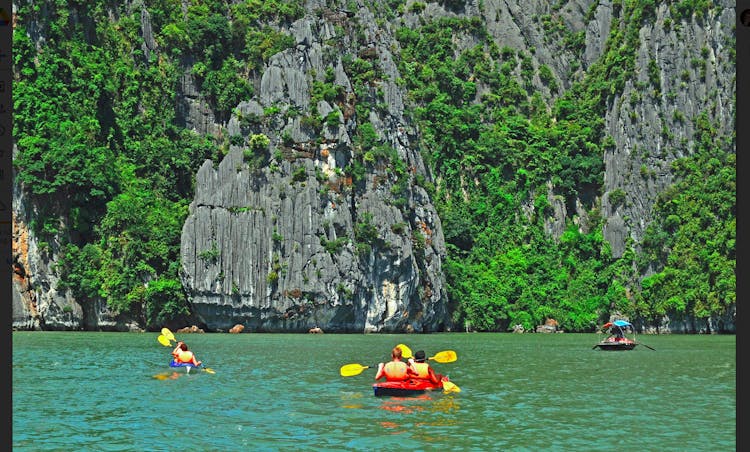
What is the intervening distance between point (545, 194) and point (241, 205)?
143 feet

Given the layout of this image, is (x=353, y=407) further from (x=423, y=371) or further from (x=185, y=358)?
(x=185, y=358)

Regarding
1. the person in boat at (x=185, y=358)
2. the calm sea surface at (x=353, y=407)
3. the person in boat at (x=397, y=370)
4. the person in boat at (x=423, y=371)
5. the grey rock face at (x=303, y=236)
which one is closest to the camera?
the calm sea surface at (x=353, y=407)

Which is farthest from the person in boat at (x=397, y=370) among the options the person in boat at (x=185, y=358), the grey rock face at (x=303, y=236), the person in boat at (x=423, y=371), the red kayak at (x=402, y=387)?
the grey rock face at (x=303, y=236)

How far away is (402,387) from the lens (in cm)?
2588

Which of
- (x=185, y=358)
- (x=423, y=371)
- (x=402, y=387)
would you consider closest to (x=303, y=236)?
(x=185, y=358)

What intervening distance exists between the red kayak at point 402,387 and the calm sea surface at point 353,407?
1.03ft

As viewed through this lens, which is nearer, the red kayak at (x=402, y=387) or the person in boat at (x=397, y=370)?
the red kayak at (x=402, y=387)

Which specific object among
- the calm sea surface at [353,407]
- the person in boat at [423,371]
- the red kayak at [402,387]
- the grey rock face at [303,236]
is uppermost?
the grey rock face at [303,236]

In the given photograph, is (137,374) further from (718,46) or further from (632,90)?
(718,46)

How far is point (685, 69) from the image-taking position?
106 m

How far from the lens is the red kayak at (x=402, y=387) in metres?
25.9

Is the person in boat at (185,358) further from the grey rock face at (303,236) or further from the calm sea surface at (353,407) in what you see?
the grey rock face at (303,236)

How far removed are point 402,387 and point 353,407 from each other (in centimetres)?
250

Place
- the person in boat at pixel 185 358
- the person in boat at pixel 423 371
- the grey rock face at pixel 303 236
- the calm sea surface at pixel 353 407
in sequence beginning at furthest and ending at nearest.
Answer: the grey rock face at pixel 303 236 < the person in boat at pixel 185 358 < the person in boat at pixel 423 371 < the calm sea surface at pixel 353 407
